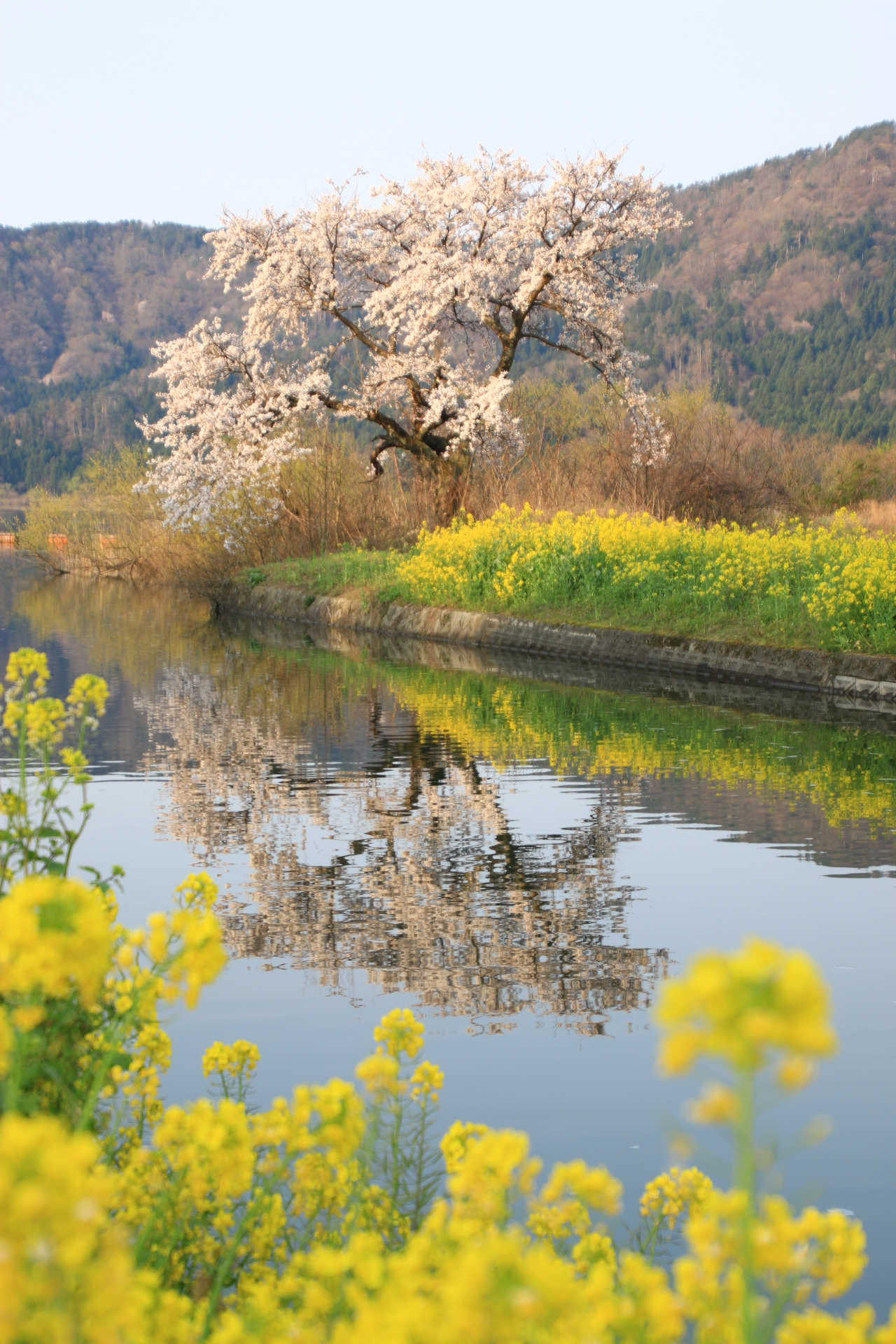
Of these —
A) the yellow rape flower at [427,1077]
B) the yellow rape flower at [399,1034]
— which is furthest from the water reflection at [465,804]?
the yellow rape flower at [399,1034]

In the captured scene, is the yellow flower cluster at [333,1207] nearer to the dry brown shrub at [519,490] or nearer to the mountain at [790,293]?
the dry brown shrub at [519,490]

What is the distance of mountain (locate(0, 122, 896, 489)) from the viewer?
123m

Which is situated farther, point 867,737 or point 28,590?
point 28,590

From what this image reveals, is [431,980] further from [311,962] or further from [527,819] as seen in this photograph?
[527,819]

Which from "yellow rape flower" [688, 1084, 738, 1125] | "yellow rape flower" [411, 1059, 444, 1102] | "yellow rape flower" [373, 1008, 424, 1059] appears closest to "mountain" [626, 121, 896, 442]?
"yellow rape flower" [411, 1059, 444, 1102]

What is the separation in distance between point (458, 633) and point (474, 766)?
39.7 ft

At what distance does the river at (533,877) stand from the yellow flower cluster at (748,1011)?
1.61 ft

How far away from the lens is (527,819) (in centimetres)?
917

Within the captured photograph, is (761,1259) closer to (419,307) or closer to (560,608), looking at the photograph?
(560,608)

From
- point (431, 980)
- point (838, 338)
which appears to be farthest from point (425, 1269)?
point (838, 338)

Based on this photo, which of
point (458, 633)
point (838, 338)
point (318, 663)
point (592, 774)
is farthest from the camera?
point (838, 338)

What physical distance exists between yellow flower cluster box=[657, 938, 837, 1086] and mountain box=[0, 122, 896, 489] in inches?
4159

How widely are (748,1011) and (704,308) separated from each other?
14383 cm

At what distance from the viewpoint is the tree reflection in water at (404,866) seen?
585cm
